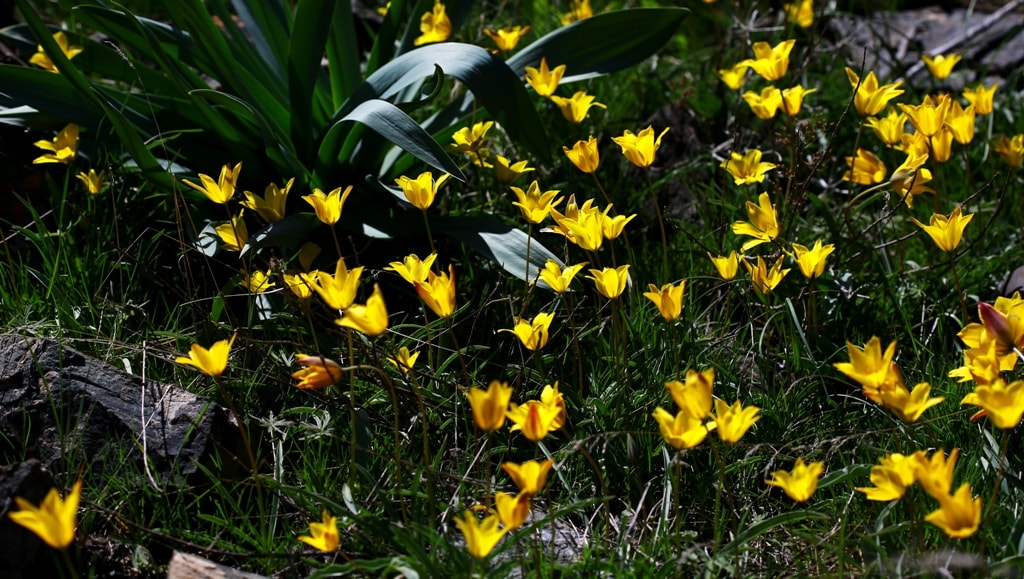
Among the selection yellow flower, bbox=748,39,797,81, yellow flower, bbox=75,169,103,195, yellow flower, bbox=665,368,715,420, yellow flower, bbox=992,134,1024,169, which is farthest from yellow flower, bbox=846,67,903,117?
yellow flower, bbox=75,169,103,195

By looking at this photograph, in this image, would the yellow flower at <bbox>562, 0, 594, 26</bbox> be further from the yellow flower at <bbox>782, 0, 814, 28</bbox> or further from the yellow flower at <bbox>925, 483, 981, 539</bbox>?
the yellow flower at <bbox>925, 483, 981, 539</bbox>

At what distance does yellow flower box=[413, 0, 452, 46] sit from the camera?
2.99m

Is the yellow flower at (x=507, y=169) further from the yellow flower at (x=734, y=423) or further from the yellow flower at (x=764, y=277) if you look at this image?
the yellow flower at (x=734, y=423)

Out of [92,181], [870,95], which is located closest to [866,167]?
[870,95]

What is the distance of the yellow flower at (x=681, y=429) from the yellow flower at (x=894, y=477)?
0.27 meters

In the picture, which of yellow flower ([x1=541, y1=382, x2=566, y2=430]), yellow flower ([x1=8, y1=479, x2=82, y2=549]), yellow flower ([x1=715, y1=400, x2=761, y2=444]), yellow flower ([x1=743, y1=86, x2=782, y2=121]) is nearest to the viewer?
yellow flower ([x1=8, y1=479, x2=82, y2=549])

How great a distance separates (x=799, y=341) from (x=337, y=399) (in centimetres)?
106

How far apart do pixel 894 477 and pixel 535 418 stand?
0.55 meters

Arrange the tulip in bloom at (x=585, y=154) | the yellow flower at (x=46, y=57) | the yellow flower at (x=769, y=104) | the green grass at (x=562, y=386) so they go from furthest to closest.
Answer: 1. the yellow flower at (x=46, y=57)
2. the yellow flower at (x=769, y=104)
3. the tulip in bloom at (x=585, y=154)
4. the green grass at (x=562, y=386)

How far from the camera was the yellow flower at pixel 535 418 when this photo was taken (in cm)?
161

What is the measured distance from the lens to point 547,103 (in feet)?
11.4

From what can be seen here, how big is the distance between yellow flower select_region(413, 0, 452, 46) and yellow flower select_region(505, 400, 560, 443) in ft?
5.05

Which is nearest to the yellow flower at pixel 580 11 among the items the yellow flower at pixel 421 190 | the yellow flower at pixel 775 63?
the yellow flower at pixel 775 63

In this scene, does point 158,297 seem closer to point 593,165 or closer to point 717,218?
point 593,165
